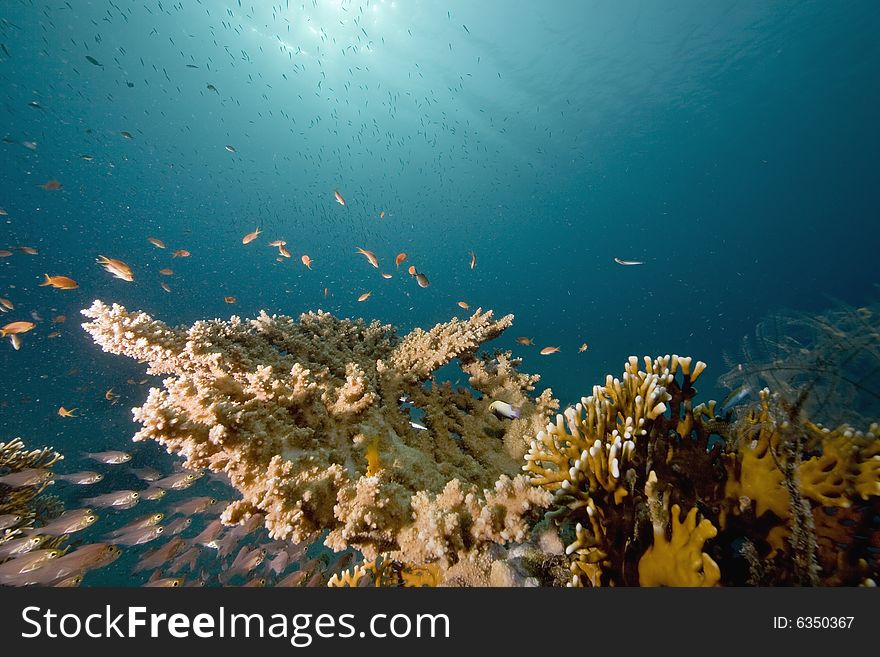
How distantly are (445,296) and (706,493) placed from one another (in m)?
115

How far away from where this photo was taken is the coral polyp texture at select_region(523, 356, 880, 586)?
80.2 inches

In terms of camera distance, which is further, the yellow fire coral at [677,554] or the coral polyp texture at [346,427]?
the coral polyp texture at [346,427]

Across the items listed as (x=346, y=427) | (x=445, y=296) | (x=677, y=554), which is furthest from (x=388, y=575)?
(x=445, y=296)

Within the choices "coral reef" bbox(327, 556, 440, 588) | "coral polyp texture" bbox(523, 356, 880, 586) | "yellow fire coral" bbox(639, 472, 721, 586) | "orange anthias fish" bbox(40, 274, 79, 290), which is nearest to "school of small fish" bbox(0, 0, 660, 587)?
"orange anthias fish" bbox(40, 274, 79, 290)

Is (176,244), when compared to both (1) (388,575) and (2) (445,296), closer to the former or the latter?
(2) (445,296)

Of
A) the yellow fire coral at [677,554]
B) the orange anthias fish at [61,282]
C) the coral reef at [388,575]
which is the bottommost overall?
the coral reef at [388,575]

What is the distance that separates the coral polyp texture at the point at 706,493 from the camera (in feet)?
6.68

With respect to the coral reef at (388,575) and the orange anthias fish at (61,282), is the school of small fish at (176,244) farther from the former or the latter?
the coral reef at (388,575)

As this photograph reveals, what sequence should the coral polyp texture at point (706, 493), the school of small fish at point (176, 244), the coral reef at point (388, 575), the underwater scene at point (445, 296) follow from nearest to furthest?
the coral polyp texture at point (706, 493) → the underwater scene at point (445, 296) → the coral reef at point (388, 575) → the school of small fish at point (176, 244)

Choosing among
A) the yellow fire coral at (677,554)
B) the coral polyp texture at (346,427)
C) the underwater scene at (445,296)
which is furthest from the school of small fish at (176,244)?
the yellow fire coral at (677,554)

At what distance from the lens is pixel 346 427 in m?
3.66

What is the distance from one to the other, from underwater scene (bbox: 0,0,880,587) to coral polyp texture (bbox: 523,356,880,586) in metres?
0.02

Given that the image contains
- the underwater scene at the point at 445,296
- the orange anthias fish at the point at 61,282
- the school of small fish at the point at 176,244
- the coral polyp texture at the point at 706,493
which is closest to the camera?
the coral polyp texture at the point at 706,493

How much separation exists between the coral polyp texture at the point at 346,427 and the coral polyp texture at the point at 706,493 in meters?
0.38
